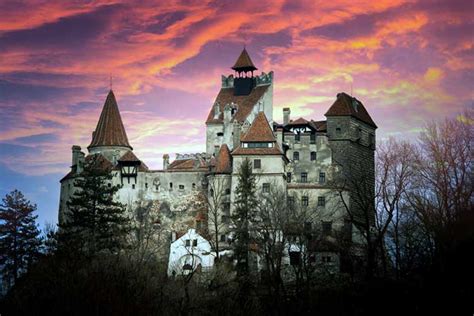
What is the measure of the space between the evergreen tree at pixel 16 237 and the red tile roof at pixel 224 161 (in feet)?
53.4

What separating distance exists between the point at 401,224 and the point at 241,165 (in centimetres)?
1413

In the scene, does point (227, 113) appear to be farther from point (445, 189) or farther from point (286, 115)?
point (445, 189)

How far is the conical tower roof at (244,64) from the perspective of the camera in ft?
257

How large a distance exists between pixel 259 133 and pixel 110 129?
1854 centimetres

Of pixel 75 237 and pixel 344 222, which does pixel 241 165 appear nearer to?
Answer: pixel 344 222

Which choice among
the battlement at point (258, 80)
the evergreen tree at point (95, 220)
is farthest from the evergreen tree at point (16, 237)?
the battlement at point (258, 80)

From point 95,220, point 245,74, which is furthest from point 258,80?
point 95,220

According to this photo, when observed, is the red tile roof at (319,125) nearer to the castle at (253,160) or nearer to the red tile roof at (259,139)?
the castle at (253,160)

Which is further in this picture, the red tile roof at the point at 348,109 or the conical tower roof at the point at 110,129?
the conical tower roof at the point at 110,129

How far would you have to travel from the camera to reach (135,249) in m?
58.7

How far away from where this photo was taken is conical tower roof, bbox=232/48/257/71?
7831 cm

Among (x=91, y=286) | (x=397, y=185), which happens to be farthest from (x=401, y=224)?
(x=91, y=286)

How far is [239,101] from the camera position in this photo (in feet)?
246

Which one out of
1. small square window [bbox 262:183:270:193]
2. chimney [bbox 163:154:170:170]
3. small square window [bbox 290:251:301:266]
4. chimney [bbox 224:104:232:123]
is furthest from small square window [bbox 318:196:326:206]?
chimney [bbox 163:154:170:170]
